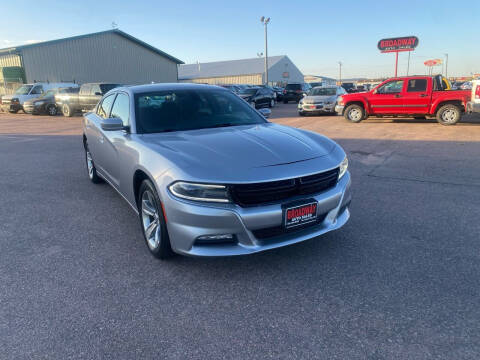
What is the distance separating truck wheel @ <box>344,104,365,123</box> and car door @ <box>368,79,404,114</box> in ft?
1.53

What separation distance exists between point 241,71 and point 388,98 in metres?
49.0

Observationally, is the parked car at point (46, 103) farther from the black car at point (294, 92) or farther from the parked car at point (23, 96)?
the black car at point (294, 92)

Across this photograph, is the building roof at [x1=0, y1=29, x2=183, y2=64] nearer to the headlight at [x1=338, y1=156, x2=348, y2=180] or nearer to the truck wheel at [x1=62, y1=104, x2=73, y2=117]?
the truck wheel at [x1=62, y1=104, x2=73, y2=117]

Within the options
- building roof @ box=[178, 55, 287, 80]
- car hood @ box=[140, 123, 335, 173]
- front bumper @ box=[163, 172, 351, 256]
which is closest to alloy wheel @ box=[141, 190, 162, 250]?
front bumper @ box=[163, 172, 351, 256]

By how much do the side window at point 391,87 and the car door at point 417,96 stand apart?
11.7 inches

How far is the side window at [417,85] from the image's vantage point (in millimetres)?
12469

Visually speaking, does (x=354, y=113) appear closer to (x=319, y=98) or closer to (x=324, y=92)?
(x=319, y=98)

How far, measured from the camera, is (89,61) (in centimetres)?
3183

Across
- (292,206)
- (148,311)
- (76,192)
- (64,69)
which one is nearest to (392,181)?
(292,206)

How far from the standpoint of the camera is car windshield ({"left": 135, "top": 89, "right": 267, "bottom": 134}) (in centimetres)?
384

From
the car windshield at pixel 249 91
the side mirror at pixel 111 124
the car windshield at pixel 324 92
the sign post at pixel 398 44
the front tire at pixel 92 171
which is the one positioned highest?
the sign post at pixel 398 44

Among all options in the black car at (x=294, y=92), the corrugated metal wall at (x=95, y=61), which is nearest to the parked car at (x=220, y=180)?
the black car at (x=294, y=92)

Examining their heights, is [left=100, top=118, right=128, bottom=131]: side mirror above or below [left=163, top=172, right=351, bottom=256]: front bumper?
above

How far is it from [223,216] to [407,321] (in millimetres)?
1470
